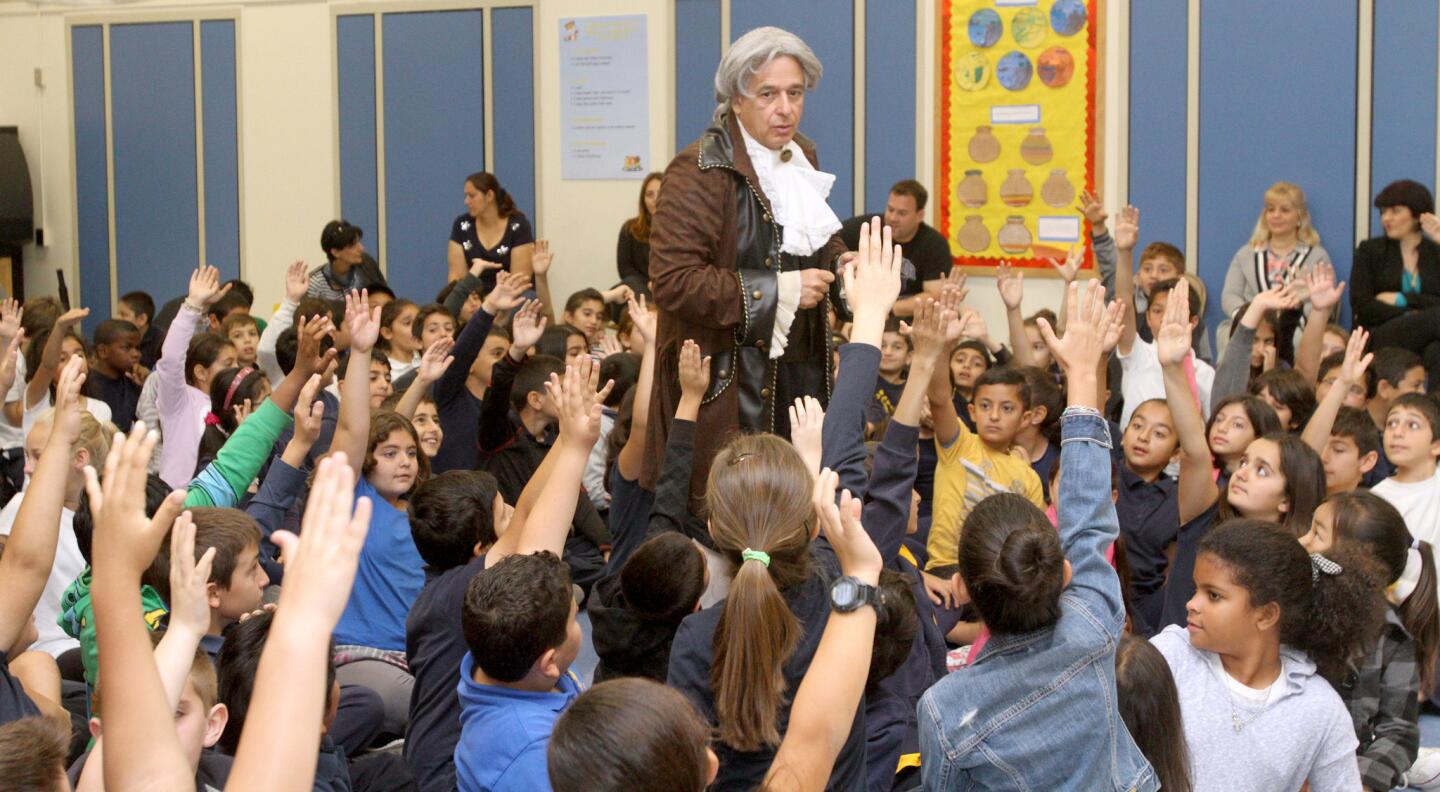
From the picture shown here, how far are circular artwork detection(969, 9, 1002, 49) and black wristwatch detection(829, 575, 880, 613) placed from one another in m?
6.25

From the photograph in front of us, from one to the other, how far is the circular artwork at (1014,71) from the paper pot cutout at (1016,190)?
1.42 feet

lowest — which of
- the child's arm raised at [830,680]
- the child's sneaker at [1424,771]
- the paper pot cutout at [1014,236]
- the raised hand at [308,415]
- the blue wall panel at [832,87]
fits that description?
the child's sneaker at [1424,771]

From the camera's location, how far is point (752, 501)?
213 cm

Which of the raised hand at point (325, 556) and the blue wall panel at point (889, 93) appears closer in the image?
the raised hand at point (325, 556)

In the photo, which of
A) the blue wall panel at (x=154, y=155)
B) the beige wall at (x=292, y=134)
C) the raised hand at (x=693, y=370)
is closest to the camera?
the raised hand at (x=693, y=370)

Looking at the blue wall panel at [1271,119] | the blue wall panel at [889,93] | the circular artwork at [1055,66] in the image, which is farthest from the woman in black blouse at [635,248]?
the blue wall panel at [1271,119]

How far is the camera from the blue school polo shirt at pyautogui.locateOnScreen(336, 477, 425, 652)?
12.0ft

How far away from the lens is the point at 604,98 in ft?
28.2

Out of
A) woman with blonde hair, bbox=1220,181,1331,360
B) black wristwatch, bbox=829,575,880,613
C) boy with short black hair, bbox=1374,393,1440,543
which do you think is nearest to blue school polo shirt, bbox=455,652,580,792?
black wristwatch, bbox=829,575,880,613

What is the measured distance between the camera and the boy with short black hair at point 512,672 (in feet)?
6.69

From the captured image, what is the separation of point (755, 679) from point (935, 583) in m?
A: 2.09

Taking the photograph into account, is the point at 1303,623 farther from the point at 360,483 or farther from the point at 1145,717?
the point at 360,483

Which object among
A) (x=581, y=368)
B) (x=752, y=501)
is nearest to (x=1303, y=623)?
(x=752, y=501)

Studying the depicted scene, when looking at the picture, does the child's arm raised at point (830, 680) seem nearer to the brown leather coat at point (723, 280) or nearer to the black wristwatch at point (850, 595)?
the black wristwatch at point (850, 595)
